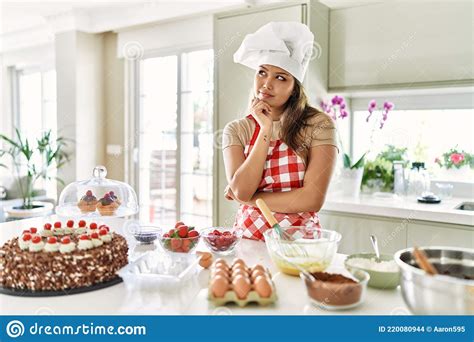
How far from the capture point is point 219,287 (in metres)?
0.96

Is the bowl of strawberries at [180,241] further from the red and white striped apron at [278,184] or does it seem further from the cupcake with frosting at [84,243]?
the red and white striped apron at [278,184]

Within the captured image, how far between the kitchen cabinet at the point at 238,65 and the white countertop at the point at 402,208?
641 mm

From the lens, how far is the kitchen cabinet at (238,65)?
2611mm

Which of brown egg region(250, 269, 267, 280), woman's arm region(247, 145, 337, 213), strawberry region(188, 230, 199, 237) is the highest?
woman's arm region(247, 145, 337, 213)

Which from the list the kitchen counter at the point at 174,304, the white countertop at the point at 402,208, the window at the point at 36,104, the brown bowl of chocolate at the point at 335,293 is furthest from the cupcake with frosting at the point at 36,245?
the window at the point at 36,104

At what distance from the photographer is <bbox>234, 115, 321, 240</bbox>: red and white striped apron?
1.54 m

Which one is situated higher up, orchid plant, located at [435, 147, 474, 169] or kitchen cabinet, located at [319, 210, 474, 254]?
orchid plant, located at [435, 147, 474, 169]

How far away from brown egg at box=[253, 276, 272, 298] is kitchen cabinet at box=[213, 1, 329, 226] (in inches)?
72.2

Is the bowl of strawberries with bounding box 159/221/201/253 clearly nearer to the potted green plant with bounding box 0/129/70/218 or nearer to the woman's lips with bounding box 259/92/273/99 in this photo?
the woman's lips with bounding box 259/92/273/99

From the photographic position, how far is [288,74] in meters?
1.63

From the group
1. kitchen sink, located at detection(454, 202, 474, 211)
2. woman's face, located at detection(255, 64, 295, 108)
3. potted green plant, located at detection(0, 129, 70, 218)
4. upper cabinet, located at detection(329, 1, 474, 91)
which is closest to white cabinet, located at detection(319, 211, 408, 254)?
kitchen sink, located at detection(454, 202, 474, 211)

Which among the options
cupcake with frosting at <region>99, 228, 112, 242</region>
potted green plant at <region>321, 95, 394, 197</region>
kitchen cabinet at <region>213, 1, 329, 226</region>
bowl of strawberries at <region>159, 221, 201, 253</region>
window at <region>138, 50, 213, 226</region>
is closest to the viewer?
cupcake with frosting at <region>99, 228, 112, 242</region>
